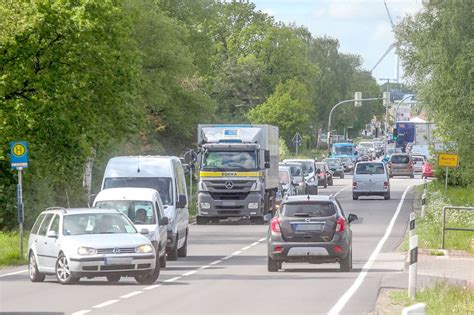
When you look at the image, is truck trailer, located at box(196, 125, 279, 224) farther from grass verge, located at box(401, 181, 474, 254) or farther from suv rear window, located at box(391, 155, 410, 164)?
suv rear window, located at box(391, 155, 410, 164)

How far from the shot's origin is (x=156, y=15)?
73625 mm

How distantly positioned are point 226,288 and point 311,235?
416cm

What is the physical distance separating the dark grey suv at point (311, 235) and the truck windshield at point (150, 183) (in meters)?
5.38

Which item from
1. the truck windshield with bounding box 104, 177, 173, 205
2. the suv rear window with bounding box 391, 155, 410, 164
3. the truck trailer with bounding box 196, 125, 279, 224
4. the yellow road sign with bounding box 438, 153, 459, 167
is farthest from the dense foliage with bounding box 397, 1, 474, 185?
the suv rear window with bounding box 391, 155, 410, 164

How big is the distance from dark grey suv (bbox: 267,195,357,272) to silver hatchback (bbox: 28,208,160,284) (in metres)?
3.29

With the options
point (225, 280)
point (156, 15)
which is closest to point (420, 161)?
point (156, 15)

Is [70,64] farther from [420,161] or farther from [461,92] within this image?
[420,161]

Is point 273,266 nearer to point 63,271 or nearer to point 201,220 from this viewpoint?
point 63,271

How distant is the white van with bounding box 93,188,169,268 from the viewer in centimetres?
2775

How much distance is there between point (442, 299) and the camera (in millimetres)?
19031

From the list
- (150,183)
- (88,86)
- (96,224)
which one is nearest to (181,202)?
(150,183)

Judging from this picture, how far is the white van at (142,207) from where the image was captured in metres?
27.8

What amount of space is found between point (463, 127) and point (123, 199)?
2778 cm

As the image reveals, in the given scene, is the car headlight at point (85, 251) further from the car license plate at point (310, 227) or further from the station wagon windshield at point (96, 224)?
the car license plate at point (310, 227)
